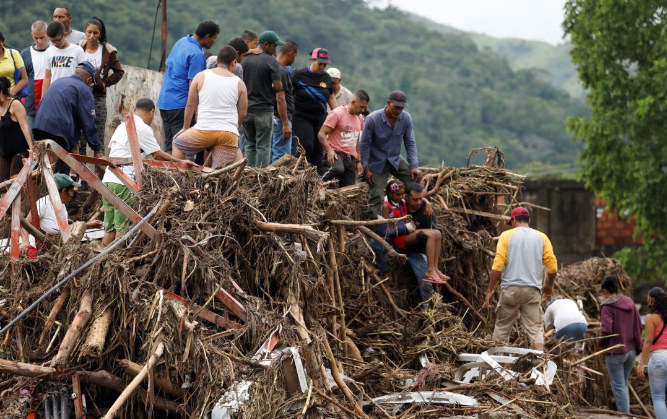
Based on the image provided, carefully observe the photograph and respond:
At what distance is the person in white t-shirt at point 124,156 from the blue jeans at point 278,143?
222cm

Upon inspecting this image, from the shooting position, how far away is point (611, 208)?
74.9ft

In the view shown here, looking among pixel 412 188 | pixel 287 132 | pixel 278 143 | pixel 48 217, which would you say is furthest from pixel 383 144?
pixel 48 217

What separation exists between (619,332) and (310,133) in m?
4.59

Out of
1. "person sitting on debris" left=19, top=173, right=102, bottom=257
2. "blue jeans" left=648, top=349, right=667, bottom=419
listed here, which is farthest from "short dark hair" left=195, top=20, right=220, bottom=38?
"blue jeans" left=648, top=349, right=667, bottom=419

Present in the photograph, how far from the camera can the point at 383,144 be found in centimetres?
1112

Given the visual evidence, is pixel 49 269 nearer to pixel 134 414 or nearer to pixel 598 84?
pixel 134 414

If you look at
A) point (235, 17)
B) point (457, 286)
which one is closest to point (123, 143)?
point (457, 286)

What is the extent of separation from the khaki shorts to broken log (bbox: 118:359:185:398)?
4424 mm

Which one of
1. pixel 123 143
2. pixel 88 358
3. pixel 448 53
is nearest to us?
pixel 88 358

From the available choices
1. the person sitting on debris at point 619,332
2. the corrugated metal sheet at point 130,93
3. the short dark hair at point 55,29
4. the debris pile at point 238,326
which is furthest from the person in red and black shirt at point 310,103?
the person sitting on debris at point 619,332

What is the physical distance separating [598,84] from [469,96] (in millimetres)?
37316

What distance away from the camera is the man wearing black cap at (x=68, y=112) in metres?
9.68

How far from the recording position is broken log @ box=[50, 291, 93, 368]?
22.4 ft

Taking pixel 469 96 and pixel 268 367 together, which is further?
pixel 469 96
